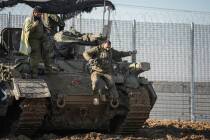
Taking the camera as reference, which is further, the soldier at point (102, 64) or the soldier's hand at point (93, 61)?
the soldier's hand at point (93, 61)

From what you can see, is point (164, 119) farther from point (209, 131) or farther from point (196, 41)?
point (209, 131)

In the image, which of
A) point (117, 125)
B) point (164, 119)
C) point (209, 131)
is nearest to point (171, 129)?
point (209, 131)

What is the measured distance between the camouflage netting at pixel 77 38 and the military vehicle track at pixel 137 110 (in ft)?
6.91

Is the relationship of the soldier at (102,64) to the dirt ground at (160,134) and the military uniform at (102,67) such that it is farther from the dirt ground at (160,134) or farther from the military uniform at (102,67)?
the dirt ground at (160,134)

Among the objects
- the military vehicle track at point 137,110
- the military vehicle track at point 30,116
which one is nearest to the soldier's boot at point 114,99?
the military vehicle track at point 137,110

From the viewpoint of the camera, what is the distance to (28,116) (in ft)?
37.7

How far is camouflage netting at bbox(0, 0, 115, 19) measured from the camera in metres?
15.4

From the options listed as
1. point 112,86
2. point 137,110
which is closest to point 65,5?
point 112,86

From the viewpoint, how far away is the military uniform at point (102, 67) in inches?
490

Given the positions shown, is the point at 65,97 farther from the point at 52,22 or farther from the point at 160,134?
the point at 52,22

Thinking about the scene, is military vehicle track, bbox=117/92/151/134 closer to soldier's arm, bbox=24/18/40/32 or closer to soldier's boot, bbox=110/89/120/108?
soldier's boot, bbox=110/89/120/108

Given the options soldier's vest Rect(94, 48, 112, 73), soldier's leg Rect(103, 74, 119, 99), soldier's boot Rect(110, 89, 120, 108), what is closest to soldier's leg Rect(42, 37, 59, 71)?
soldier's vest Rect(94, 48, 112, 73)

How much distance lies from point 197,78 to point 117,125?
598cm

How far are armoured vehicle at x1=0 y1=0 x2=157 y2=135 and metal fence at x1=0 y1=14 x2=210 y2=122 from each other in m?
4.46
